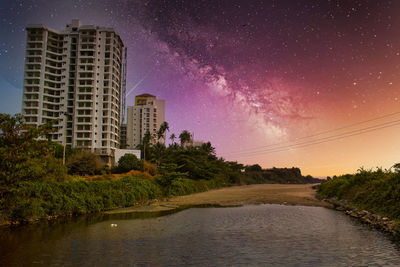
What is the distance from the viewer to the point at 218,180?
75875 millimetres

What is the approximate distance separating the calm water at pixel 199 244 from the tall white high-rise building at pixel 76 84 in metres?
78.9

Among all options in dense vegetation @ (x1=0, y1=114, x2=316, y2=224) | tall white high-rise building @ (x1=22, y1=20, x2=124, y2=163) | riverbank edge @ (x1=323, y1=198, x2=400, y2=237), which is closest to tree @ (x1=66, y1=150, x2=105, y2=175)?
dense vegetation @ (x1=0, y1=114, x2=316, y2=224)

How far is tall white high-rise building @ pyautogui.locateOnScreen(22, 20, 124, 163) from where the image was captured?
308 ft

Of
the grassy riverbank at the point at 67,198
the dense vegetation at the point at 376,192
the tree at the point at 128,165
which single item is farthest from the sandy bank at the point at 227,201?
the tree at the point at 128,165

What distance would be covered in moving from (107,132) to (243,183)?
2018 inches

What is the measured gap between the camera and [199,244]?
1377 cm

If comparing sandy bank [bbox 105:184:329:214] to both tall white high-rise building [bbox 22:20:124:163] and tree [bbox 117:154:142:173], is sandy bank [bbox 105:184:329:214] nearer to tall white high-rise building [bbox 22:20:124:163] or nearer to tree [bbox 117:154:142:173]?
tree [bbox 117:154:142:173]

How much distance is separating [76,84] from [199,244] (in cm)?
9508

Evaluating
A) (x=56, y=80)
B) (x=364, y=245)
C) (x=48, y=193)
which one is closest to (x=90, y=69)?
(x=56, y=80)

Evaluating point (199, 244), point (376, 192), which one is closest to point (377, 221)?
point (376, 192)

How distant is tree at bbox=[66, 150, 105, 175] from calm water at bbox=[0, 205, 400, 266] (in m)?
43.7

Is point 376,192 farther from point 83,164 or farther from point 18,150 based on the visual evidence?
point 83,164

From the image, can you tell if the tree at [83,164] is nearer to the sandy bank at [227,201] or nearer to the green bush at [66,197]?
the sandy bank at [227,201]

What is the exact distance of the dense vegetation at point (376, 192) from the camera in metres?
19.5
